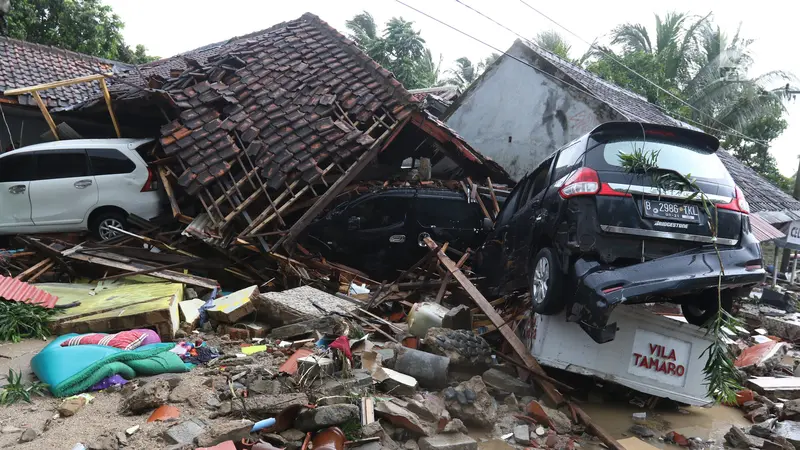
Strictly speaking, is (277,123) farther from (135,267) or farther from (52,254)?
(52,254)

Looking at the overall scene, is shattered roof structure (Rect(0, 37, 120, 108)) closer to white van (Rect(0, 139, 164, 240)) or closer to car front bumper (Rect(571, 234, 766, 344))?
white van (Rect(0, 139, 164, 240))

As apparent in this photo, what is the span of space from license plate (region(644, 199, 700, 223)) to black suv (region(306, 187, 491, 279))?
4.86 metres

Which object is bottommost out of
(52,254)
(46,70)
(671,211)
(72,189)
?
(52,254)

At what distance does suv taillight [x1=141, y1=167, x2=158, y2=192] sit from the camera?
933 centimetres

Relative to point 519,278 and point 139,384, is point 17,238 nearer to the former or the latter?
point 139,384

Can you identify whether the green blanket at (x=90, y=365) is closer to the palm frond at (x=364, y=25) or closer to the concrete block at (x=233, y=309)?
the concrete block at (x=233, y=309)

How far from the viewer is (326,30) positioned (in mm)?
12758

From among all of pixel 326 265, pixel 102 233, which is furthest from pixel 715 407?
pixel 102 233

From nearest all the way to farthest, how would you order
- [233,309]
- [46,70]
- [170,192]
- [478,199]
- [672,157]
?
[672,157]
[233,309]
[170,192]
[478,199]
[46,70]

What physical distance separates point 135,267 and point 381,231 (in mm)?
3912

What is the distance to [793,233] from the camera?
17844 mm

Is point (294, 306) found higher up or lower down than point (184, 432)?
higher up

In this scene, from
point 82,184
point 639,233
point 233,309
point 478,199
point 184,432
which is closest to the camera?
point 184,432

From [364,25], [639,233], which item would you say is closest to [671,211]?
[639,233]
